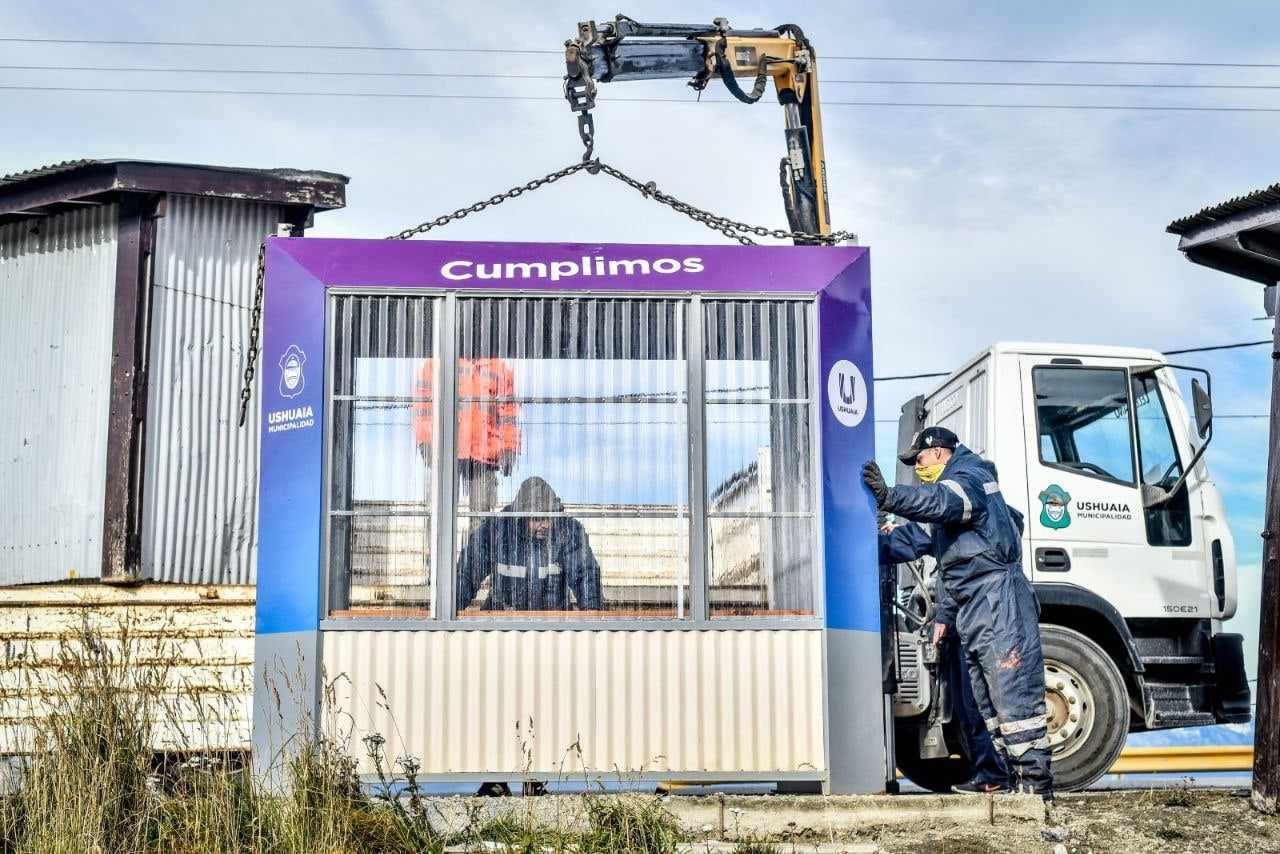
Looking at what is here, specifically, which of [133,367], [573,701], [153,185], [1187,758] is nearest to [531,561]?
[573,701]

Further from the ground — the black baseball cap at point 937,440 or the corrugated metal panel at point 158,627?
the black baseball cap at point 937,440

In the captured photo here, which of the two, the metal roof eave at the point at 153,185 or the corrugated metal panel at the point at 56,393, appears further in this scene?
the metal roof eave at the point at 153,185

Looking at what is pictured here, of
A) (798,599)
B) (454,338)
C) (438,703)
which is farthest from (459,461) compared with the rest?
(798,599)

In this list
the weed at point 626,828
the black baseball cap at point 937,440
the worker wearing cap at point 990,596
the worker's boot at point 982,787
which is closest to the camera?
the weed at point 626,828

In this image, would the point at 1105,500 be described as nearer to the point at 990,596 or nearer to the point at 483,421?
the point at 990,596

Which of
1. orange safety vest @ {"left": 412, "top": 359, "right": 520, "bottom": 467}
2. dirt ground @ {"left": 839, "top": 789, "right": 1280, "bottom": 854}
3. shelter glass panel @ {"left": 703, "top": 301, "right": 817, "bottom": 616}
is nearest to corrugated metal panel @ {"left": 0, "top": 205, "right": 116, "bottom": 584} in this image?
orange safety vest @ {"left": 412, "top": 359, "right": 520, "bottom": 467}

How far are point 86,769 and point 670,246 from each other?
430cm

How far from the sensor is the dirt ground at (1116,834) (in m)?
7.09

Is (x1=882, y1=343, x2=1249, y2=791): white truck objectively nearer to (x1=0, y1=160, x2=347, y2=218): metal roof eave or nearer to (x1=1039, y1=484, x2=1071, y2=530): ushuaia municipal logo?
(x1=1039, y1=484, x2=1071, y2=530): ushuaia municipal logo

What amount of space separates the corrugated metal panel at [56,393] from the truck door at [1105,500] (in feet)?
23.4

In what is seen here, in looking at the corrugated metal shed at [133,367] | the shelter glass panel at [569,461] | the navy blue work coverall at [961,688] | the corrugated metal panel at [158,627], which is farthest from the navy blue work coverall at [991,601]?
the corrugated metal shed at [133,367]

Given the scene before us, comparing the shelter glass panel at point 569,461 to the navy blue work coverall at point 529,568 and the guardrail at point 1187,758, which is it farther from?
the guardrail at point 1187,758

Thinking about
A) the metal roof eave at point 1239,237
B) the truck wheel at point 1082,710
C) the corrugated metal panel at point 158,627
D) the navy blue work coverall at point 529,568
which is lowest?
the truck wheel at point 1082,710

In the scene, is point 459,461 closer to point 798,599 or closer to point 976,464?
point 798,599
